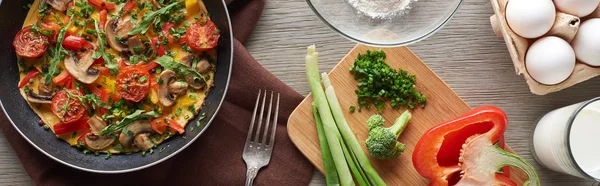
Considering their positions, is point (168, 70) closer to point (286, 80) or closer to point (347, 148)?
point (286, 80)

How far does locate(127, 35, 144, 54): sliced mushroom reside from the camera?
313 centimetres

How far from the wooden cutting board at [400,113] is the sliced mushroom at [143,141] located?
70cm

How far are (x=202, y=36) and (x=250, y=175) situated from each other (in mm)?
707

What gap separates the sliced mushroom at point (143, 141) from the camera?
3.10 m

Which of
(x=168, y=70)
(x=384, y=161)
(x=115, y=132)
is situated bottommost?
(x=384, y=161)

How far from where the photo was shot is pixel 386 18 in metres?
3.13

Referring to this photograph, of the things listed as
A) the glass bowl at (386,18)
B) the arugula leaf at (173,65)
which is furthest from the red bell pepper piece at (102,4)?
the glass bowl at (386,18)

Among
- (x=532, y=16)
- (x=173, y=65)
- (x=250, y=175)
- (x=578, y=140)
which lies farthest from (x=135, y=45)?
(x=578, y=140)

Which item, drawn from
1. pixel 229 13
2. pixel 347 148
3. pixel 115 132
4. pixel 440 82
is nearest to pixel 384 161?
pixel 347 148

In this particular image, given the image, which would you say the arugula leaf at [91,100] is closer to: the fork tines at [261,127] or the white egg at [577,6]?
the fork tines at [261,127]

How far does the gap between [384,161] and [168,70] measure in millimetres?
1127

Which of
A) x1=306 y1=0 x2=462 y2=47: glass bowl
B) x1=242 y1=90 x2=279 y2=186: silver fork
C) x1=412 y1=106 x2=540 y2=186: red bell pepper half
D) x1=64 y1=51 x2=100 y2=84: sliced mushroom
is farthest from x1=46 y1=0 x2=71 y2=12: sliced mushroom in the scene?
x1=412 y1=106 x2=540 y2=186: red bell pepper half

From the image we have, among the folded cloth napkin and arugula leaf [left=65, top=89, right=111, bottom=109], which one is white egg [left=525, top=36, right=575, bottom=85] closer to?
the folded cloth napkin

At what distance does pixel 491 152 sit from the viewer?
3.07m
